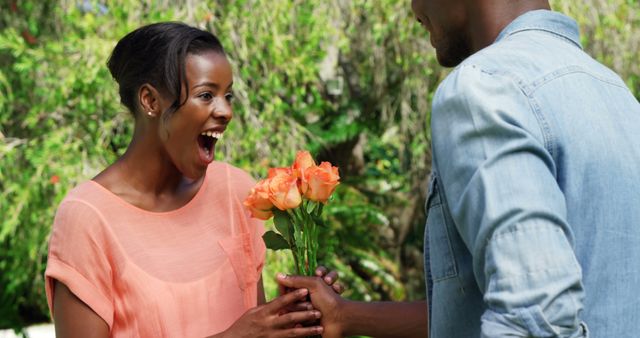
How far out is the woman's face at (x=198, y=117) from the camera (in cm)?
247

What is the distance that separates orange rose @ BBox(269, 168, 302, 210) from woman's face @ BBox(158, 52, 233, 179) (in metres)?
0.31

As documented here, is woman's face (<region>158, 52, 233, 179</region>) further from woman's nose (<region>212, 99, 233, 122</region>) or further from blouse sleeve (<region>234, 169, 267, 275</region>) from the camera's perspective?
blouse sleeve (<region>234, 169, 267, 275</region>)

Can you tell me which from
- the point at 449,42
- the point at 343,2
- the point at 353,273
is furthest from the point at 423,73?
the point at 449,42

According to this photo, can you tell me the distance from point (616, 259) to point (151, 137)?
4.47 feet

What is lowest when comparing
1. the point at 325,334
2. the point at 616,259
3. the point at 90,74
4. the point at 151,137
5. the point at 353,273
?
the point at 353,273

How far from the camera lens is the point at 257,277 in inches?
104

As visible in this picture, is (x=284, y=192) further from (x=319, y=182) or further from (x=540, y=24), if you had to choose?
(x=540, y=24)

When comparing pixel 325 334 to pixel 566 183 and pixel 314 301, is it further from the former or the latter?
pixel 566 183

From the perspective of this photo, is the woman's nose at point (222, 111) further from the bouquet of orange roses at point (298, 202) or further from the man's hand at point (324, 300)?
the man's hand at point (324, 300)

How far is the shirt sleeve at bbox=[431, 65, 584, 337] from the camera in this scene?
141 cm

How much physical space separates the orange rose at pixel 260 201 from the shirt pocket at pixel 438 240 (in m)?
0.66

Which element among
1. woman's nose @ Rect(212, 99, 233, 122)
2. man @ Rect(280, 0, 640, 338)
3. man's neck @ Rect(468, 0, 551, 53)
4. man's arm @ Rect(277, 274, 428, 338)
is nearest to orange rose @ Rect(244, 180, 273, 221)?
man's arm @ Rect(277, 274, 428, 338)

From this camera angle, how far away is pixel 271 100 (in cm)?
613

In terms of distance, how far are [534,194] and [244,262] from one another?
129 cm
